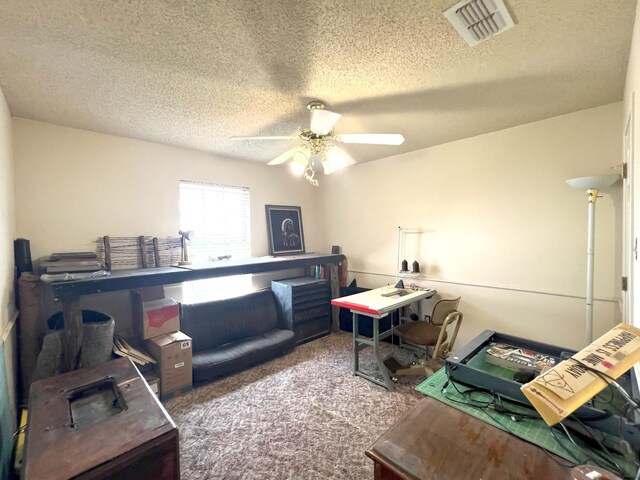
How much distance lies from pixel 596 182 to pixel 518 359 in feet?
5.40

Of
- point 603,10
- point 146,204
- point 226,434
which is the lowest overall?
point 226,434

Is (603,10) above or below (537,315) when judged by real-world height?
above

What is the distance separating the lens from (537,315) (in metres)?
2.62

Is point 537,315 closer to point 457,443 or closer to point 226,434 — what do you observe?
point 457,443

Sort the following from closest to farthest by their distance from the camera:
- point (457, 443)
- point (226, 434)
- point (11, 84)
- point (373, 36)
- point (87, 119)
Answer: point (457, 443) < point (373, 36) < point (11, 84) < point (226, 434) < point (87, 119)

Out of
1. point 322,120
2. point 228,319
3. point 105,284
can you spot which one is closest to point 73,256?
point 105,284

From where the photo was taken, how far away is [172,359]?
7.89 feet

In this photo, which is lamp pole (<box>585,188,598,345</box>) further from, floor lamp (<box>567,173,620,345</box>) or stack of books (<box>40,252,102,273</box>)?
stack of books (<box>40,252,102,273</box>)

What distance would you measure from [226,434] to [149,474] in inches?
39.3

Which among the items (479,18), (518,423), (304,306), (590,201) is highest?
(479,18)

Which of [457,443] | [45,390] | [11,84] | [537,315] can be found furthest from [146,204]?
[537,315]

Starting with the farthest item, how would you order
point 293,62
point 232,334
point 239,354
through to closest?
point 232,334
point 239,354
point 293,62

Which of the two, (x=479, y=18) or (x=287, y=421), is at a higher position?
(x=479, y=18)

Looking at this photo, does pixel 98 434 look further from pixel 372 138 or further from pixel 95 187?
pixel 95 187
